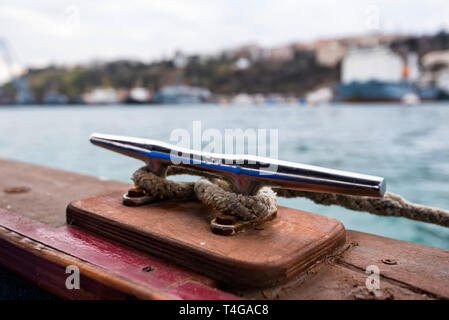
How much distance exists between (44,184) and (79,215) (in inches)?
33.3

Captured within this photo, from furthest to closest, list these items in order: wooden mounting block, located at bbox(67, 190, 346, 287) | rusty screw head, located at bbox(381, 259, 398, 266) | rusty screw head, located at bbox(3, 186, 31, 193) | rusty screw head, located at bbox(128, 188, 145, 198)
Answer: rusty screw head, located at bbox(3, 186, 31, 193)
rusty screw head, located at bbox(128, 188, 145, 198)
rusty screw head, located at bbox(381, 259, 398, 266)
wooden mounting block, located at bbox(67, 190, 346, 287)

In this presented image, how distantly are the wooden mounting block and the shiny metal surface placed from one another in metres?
0.14

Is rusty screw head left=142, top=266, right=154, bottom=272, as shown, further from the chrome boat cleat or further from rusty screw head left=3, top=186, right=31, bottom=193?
rusty screw head left=3, top=186, right=31, bottom=193

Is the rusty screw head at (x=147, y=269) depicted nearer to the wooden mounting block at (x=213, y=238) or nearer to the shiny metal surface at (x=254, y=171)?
the wooden mounting block at (x=213, y=238)

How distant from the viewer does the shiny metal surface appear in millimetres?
909

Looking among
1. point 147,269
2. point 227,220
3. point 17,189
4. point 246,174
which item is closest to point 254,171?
point 246,174

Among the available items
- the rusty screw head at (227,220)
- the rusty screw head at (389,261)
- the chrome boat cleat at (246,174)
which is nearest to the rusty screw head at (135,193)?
the chrome boat cleat at (246,174)

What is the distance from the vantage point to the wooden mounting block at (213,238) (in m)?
0.88

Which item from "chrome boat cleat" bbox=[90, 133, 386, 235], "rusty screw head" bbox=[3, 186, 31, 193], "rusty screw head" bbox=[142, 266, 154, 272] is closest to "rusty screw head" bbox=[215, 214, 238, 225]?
"chrome boat cleat" bbox=[90, 133, 386, 235]

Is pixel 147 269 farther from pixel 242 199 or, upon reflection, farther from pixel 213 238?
pixel 242 199

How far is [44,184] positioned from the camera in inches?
77.1

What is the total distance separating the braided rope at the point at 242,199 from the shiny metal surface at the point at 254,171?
43mm

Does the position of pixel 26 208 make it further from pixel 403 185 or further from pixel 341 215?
pixel 403 185

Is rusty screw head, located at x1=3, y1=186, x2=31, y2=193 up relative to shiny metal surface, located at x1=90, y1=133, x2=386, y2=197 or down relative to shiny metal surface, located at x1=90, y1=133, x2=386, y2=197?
down
